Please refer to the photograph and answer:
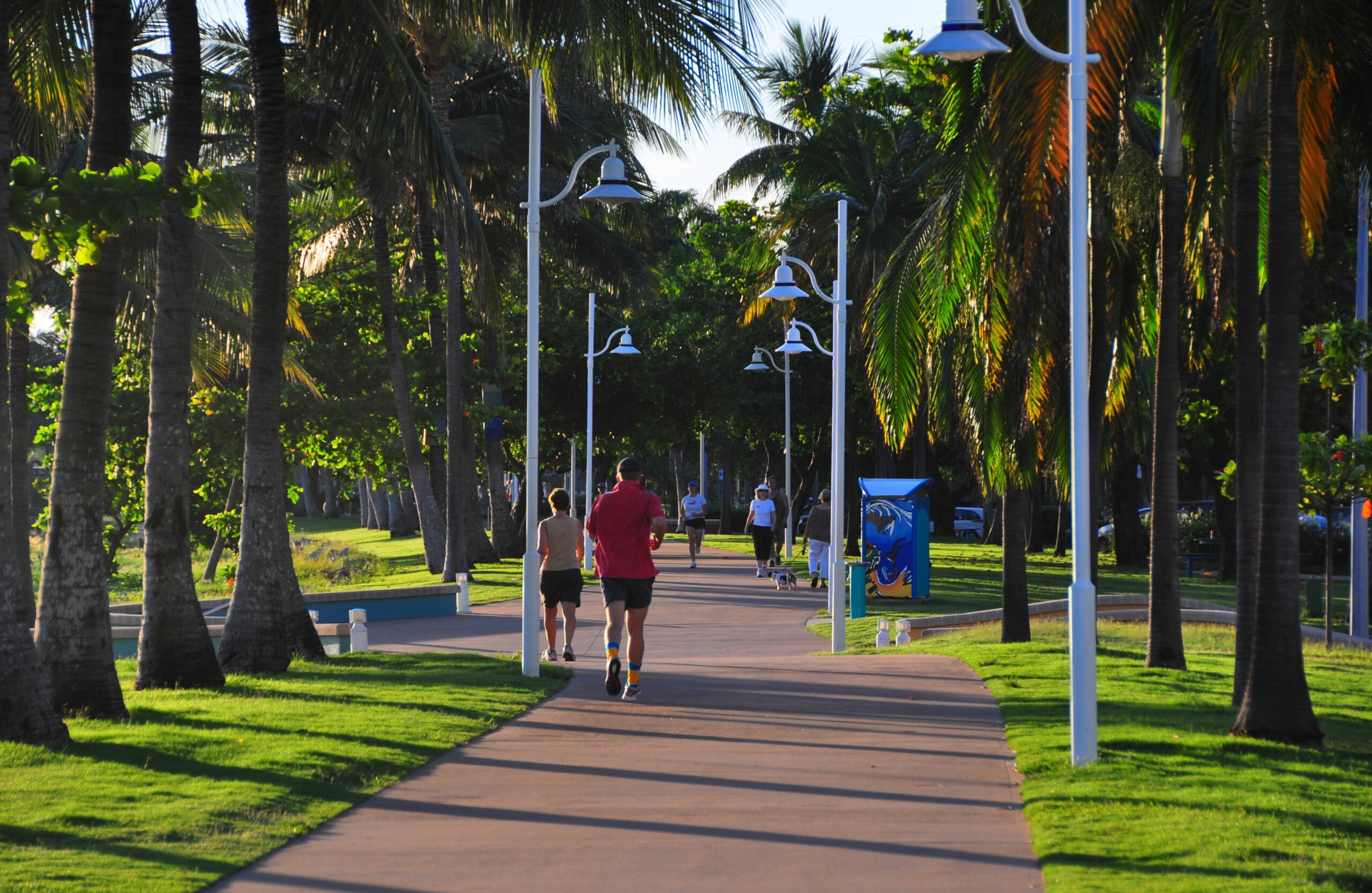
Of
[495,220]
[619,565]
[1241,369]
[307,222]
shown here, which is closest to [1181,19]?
[1241,369]

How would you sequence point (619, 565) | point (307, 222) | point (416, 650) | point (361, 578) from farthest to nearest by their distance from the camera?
1. point (307, 222)
2. point (361, 578)
3. point (416, 650)
4. point (619, 565)

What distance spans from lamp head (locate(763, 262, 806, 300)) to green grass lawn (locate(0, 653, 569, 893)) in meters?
7.84

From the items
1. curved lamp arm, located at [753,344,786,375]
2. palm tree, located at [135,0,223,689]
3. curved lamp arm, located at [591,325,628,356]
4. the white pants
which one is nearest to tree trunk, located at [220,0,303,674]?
palm tree, located at [135,0,223,689]

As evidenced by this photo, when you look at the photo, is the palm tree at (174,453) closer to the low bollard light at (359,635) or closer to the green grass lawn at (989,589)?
the low bollard light at (359,635)

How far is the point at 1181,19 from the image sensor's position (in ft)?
37.3

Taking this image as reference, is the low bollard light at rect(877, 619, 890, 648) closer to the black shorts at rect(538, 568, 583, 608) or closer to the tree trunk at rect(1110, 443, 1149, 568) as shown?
the black shorts at rect(538, 568, 583, 608)

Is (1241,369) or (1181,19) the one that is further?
(1181,19)

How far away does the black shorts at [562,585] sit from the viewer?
1364 cm

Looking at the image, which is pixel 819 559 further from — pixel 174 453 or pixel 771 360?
pixel 174 453

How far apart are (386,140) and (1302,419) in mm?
23643

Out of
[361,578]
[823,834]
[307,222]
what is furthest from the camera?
[307,222]

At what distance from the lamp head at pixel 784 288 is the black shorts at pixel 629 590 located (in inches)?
323

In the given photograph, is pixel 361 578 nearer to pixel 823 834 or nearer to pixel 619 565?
pixel 619 565

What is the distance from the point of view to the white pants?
25.1m
